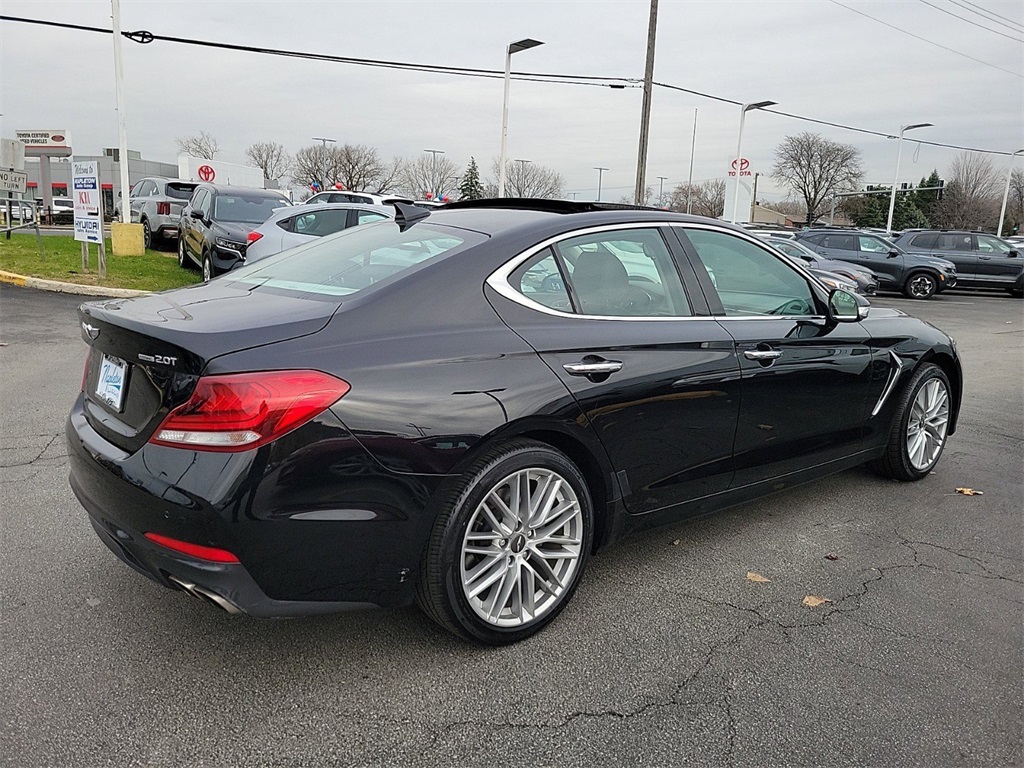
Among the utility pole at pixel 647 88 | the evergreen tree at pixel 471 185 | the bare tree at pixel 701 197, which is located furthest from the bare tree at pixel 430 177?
the utility pole at pixel 647 88

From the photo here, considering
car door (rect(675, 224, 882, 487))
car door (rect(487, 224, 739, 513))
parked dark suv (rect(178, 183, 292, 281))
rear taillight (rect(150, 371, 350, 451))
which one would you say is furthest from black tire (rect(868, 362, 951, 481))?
parked dark suv (rect(178, 183, 292, 281))

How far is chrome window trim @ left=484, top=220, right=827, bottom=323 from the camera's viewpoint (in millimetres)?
2920

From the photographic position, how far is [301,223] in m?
11.6

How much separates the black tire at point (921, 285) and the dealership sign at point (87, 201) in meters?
18.2

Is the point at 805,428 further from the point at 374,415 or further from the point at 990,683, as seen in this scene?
the point at 374,415

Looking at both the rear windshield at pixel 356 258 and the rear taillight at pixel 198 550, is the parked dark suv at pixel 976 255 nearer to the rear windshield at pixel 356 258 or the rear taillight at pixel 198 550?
the rear windshield at pixel 356 258

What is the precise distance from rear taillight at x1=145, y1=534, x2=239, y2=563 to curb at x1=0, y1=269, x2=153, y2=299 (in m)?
10.4

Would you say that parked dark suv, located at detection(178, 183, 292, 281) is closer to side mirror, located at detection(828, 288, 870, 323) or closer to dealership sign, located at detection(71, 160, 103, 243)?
dealership sign, located at detection(71, 160, 103, 243)

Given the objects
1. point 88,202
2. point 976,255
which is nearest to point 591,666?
point 88,202

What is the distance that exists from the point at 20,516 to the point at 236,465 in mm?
2243

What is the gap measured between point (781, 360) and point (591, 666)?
1.74m

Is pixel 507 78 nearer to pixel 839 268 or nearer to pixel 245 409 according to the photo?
pixel 839 268

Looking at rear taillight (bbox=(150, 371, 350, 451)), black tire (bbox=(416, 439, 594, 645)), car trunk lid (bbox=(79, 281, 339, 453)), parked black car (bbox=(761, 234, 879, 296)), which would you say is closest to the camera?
rear taillight (bbox=(150, 371, 350, 451))

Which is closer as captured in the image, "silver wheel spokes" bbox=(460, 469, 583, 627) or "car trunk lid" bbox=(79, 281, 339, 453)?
"car trunk lid" bbox=(79, 281, 339, 453)
